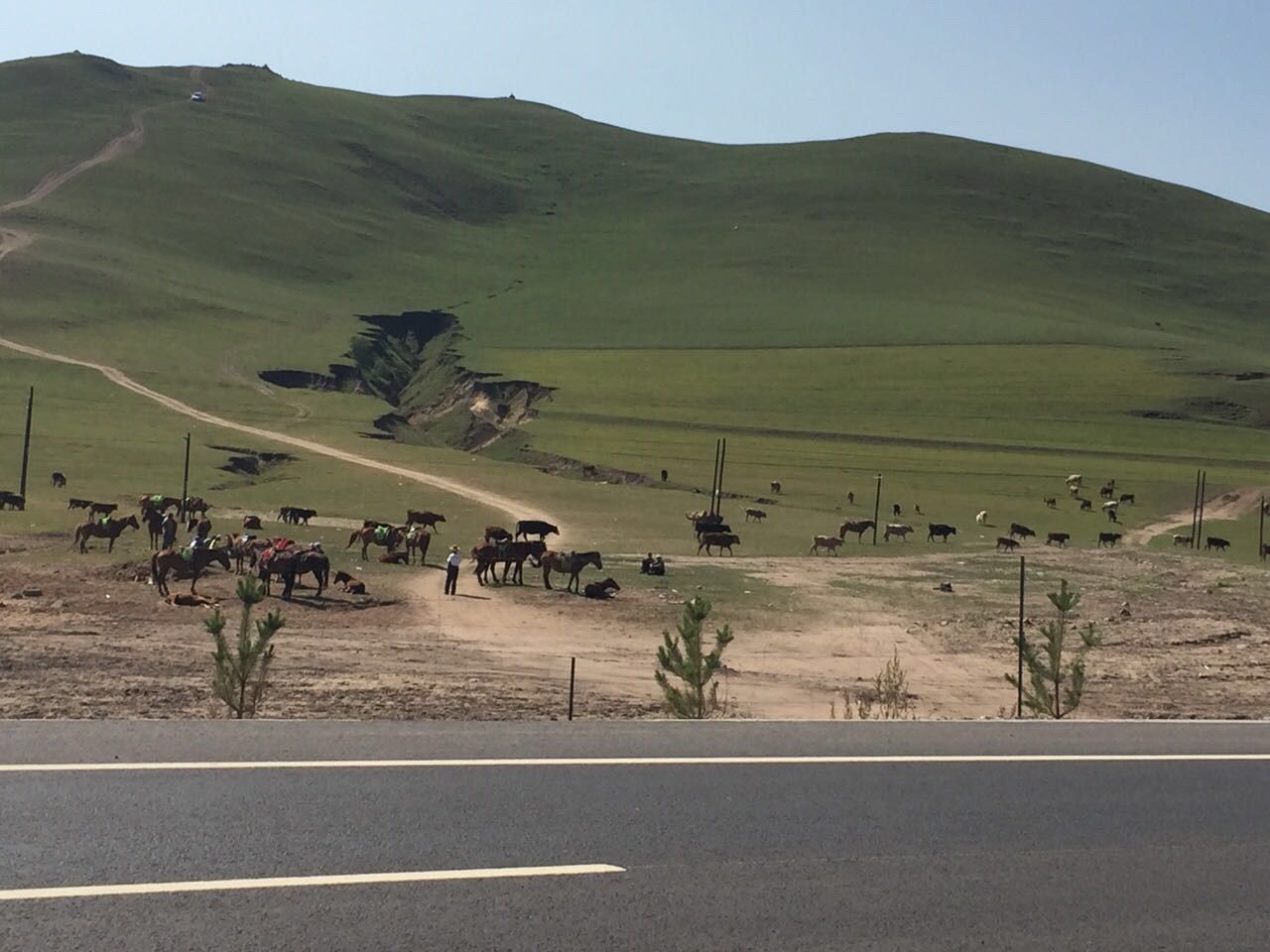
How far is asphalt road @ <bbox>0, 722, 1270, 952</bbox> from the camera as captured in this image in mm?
6477

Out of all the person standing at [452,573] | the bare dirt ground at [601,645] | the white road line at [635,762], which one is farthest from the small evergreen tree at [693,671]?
the person standing at [452,573]

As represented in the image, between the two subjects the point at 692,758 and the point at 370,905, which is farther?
the point at 692,758

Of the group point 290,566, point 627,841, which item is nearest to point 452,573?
point 290,566

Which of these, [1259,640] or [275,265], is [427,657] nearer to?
[1259,640]

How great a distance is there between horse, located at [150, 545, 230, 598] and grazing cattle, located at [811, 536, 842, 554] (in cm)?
2043

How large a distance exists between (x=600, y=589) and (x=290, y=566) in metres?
6.68

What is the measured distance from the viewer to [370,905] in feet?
21.7

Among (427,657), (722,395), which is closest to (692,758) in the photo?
(427,657)

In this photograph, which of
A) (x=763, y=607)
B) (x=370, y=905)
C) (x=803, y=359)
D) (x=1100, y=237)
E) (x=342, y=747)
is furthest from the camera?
(x=1100, y=237)

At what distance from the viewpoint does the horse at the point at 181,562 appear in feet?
91.0

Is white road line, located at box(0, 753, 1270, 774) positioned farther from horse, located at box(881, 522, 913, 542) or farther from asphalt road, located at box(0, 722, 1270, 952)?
horse, located at box(881, 522, 913, 542)

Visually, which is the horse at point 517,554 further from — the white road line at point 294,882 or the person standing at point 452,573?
the white road line at point 294,882

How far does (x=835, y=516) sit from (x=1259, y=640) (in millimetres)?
30205

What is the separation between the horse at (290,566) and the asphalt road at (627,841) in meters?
18.0
